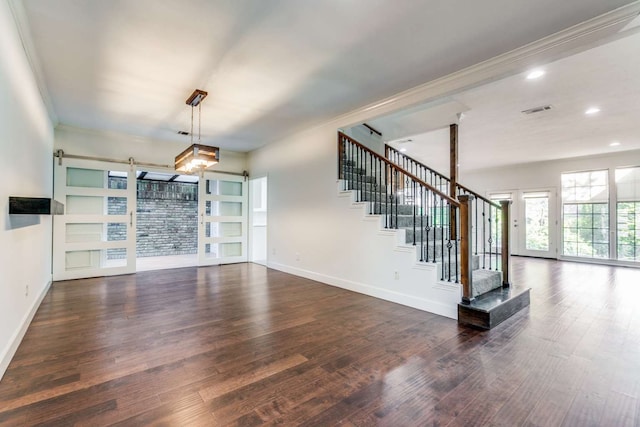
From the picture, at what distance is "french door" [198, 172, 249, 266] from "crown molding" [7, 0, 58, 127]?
3.14m

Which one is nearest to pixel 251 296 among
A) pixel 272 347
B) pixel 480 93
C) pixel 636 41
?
pixel 272 347

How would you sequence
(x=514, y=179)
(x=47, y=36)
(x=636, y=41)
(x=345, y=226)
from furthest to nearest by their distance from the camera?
1. (x=514, y=179)
2. (x=345, y=226)
3. (x=636, y=41)
4. (x=47, y=36)

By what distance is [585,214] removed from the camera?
7758 millimetres

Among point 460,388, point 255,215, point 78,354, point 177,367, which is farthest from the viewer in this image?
point 255,215

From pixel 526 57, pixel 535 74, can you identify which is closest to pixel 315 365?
pixel 526 57

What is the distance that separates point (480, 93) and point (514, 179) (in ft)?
20.8

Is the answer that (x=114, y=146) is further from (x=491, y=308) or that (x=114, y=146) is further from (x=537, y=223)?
(x=537, y=223)

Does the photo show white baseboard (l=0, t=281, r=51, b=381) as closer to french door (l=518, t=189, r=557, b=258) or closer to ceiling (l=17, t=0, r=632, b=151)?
ceiling (l=17, t=0, r=632, b=151)

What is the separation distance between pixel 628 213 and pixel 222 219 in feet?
32.6

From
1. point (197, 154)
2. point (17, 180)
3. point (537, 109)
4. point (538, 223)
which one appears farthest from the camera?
point (538, 223)

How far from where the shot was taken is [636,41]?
9.19 ft

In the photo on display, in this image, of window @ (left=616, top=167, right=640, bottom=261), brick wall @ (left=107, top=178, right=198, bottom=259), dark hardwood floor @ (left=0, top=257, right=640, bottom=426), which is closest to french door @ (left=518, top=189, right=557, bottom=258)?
window @ (left=616, top=167, right=640, bottom=261)

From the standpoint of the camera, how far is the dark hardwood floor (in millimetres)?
1691

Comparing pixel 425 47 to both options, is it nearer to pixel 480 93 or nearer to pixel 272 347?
pixel 480 93
